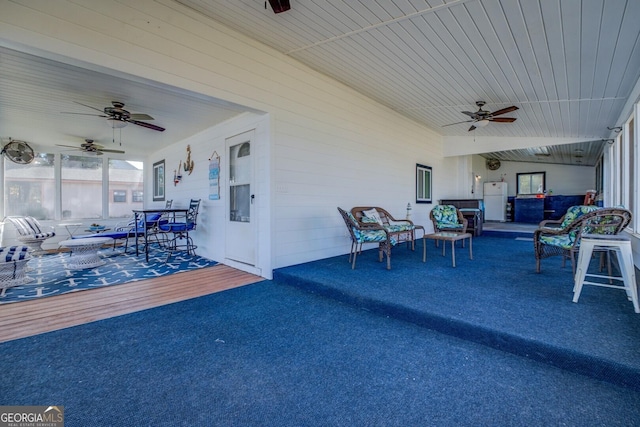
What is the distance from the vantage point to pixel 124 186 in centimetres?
813

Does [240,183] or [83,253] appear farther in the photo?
[83,253]

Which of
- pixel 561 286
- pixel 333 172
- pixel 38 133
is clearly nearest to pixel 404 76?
pixel 333 172

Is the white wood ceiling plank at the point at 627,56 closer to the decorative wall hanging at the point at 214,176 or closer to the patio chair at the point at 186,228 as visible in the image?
the decorative wall hanging at the point at 214,176

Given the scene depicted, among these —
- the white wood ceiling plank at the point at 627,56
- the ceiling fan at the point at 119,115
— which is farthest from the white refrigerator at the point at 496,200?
the ceiling fan at the point at 119,115

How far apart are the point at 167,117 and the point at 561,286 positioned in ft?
20.2

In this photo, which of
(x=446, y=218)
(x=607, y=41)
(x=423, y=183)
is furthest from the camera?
(x=423, y=183)

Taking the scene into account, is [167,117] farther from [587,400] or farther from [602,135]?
[602,135]

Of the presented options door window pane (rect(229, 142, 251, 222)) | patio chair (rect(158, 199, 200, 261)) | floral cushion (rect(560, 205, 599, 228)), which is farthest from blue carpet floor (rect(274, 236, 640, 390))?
patio chair (rect(158, 199, 200, 261))

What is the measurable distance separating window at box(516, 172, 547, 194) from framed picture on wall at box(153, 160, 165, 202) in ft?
42.8

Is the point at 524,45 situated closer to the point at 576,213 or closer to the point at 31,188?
the point at 576,213

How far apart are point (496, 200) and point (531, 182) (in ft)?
5.67

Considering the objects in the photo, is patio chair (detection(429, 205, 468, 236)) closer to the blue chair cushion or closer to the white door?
the white door

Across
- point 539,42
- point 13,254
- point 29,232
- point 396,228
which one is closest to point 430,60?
point 539,42

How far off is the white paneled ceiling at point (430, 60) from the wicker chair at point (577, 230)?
1657mm
